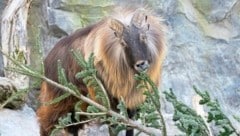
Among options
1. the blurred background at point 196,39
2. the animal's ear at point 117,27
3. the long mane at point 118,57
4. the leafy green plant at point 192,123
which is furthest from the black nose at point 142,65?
the blurred background at point 196,39

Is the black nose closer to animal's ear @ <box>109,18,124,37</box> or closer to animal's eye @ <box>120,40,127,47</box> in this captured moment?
animal's eye @ <box>120,40,127,47</box>

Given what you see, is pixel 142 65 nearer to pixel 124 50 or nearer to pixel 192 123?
pixel 124 50

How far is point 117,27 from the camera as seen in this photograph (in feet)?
13.6

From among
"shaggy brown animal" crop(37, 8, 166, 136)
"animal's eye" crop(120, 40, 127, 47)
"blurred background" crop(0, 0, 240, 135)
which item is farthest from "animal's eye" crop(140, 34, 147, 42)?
"blurred background" crop(0, 0, 240, 135)

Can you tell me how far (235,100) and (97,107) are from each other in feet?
17.4

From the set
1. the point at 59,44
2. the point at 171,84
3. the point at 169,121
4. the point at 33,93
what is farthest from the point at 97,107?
the point at 33,93

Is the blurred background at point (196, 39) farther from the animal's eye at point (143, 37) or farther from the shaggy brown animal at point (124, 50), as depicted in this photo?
the animal's eye at point (143, 37)

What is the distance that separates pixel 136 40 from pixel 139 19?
21 cm

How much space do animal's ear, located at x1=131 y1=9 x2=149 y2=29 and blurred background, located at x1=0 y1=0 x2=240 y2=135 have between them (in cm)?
308

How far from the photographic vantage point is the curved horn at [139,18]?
4.11m

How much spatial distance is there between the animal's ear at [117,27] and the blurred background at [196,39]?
3148 millimetres

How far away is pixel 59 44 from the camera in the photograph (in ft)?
15.8

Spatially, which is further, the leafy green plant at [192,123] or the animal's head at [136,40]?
the animal's head at [136,40]

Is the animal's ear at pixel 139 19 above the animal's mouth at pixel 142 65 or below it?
above
